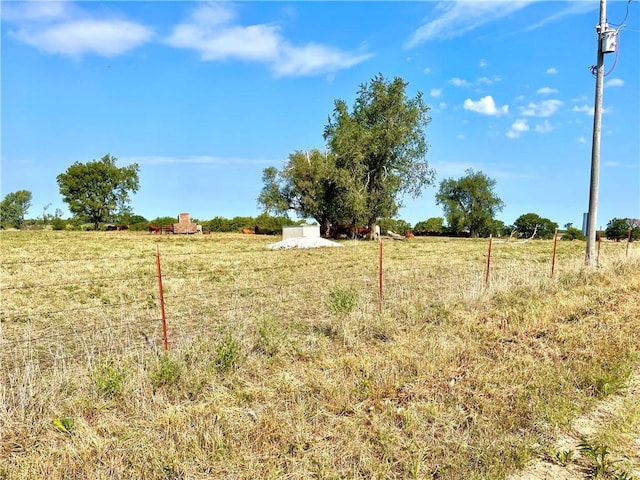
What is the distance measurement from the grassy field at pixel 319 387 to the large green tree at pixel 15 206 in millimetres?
85775

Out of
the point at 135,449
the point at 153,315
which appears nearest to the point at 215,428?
the point at 135,449

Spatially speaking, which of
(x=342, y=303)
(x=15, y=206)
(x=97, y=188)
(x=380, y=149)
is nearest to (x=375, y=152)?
(x=380, y=149)

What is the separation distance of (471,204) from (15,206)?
81.0 metres

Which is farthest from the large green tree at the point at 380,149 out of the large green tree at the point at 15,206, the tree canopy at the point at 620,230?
the large green tree at the point at 15,206

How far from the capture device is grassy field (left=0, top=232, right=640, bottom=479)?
3.17m

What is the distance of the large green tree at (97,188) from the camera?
208ft

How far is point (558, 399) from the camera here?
403cm

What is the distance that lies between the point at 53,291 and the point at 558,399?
11.2 metres

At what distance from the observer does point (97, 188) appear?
212ft

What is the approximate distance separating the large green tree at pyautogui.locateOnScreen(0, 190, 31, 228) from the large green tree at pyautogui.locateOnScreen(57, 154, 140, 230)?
19.7 meters

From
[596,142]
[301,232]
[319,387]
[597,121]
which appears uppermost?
[597,121]

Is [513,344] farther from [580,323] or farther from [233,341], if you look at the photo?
[233,341]

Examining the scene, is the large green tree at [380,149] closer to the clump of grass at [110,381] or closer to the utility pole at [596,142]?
the utility pole at [596,142]

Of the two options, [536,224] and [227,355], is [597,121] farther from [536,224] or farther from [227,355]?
[536,224]
